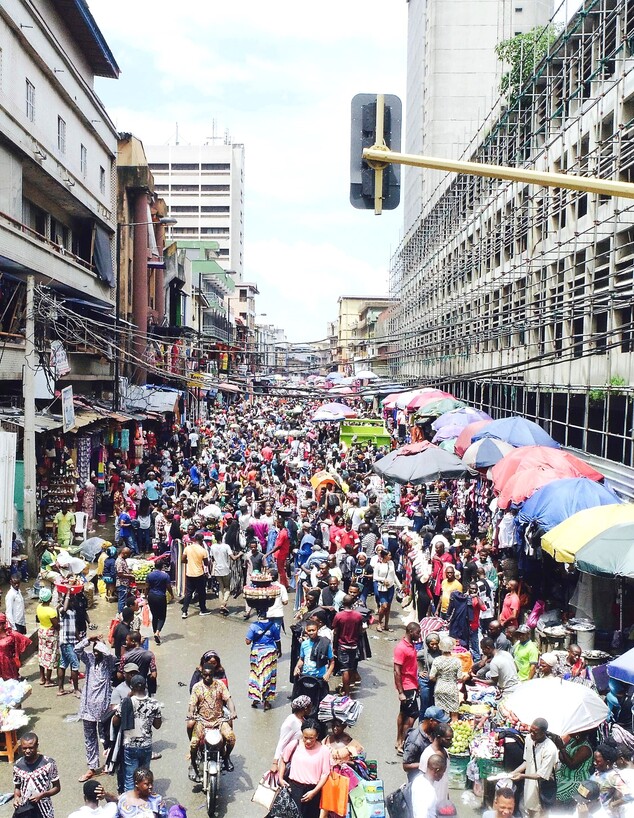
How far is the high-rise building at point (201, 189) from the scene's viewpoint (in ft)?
407

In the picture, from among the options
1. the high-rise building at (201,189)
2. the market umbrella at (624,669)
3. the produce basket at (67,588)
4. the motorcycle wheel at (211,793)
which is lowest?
the motorcycle wheel at (211,793)

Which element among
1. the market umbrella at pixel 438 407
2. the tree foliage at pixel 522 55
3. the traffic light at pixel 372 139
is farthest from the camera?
the market umbrella at pixel 438 407

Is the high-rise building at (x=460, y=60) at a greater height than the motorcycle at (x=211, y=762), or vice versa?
the high-rise building at (x=460, y=60)

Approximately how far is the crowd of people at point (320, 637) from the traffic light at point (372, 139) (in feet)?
13.8

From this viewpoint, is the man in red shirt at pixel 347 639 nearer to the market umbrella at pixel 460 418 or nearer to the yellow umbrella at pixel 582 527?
the yellow umbrella at pixel 582 527

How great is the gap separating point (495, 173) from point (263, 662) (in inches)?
262

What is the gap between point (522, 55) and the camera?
26.1 metres

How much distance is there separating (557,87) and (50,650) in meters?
21.4

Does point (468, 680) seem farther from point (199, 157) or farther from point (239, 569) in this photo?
point (199, 157)

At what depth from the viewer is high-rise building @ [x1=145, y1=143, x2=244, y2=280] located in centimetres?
12394

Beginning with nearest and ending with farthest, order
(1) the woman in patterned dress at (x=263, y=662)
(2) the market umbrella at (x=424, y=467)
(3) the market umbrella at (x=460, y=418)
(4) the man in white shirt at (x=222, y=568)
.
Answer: (1) the woman in patterned dress at (x=263, y=662) → (4) the man in white shirt at (x=222, y=568) → (2) the market umbrella at (x=424, y=467) → (3) the market umbrella at (x=460, y=418)

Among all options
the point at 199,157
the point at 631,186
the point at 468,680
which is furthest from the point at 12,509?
the point at 199,157

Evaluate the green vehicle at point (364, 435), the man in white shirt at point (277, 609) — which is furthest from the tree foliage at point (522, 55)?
the man in white shirt at point (277, 609)

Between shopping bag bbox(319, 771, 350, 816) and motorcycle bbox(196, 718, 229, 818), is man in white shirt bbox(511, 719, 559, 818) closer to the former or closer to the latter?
shopping bag bbox(319, 771, 350, 816)
